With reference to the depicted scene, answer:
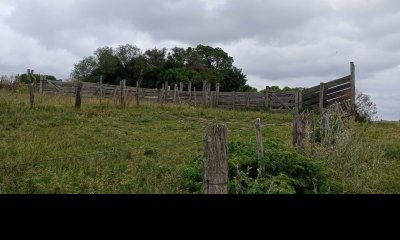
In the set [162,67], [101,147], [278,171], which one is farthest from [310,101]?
[162,67]

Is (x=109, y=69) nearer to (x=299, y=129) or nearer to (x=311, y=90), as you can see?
(x=311, y=90)

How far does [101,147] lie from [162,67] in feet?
170

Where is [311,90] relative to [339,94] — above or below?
above

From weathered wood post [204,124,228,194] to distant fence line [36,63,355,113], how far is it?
14.5 m

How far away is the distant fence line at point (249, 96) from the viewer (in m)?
20.0

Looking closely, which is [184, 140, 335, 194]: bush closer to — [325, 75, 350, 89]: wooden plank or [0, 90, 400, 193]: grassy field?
[0, 90, 400, 193]: grassy field

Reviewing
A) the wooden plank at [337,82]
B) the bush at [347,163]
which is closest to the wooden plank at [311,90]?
the wooden plank at [337,82]

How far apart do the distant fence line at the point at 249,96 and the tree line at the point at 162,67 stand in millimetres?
24776

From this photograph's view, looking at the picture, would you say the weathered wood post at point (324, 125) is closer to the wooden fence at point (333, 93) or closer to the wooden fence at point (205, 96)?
the wooden fence at point (333, 93)

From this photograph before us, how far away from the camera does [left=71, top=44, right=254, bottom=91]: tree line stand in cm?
5909

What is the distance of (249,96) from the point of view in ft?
96.3

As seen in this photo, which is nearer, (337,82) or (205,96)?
(337,82)

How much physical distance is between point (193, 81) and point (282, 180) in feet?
173
